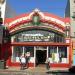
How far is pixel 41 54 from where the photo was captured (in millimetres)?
42969

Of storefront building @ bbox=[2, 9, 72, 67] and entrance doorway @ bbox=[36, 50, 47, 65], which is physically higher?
storefront building @ bbox=[2, 9, 72, 67]

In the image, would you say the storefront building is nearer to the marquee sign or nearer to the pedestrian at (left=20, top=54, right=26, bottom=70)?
the marquee sign

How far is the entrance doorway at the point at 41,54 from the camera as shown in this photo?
139 ft

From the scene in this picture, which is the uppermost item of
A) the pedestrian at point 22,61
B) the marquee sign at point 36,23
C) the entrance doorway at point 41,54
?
the marquee sign at point 36,23

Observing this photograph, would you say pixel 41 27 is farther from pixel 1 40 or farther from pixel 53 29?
pixel 1 40

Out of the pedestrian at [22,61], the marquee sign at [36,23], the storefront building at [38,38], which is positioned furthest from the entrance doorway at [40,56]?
the pedestrian at [22,61]

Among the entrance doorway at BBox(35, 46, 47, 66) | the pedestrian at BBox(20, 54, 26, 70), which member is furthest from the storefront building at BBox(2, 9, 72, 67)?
the pedestrian at BBox(20, 54, 26, 70)

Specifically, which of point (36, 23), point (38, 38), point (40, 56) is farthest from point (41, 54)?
point (36, 23)

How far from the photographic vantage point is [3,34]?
1635 inches

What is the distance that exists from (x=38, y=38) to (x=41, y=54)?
2.16m

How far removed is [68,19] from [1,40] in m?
8.60

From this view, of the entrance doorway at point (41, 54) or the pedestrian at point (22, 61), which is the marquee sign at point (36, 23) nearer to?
the entrance doorway at point (41, 54)

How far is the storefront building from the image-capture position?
41938 mm

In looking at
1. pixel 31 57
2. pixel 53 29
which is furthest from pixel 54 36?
pixel 31 57
